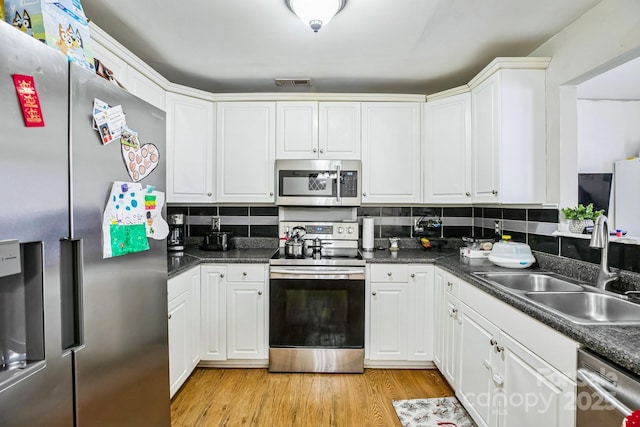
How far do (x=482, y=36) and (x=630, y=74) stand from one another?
1.42m

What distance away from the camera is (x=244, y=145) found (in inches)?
107

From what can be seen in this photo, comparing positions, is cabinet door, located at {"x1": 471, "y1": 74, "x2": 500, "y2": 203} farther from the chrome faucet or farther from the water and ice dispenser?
the water and ice dispenser

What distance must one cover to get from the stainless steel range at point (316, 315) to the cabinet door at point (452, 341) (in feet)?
1.95

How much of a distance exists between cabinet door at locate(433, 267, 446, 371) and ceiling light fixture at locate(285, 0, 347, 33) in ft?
6.02

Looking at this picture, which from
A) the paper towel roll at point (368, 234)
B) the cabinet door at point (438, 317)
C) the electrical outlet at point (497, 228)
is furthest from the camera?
the paper towel roll at point (368, 234)

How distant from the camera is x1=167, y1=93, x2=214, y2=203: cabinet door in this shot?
251 centimetres

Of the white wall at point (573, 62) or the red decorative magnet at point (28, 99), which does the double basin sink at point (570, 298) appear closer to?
the white wall at point (573, 62)

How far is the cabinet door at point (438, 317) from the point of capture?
2.28m

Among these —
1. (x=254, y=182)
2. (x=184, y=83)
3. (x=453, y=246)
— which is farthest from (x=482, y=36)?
(x=184, y=83)

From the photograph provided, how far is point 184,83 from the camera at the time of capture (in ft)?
9.24

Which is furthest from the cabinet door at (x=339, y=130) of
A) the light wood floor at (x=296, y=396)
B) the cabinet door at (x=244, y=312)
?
the light wood floor at (x=296, y=396)

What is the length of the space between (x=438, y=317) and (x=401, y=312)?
27 centimetres

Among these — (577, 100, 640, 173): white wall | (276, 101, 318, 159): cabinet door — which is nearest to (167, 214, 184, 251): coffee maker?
(276, 101, 318, 159): cabinet door

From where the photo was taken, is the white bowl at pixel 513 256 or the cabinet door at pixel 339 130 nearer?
the white bowl at pixel 513 256
